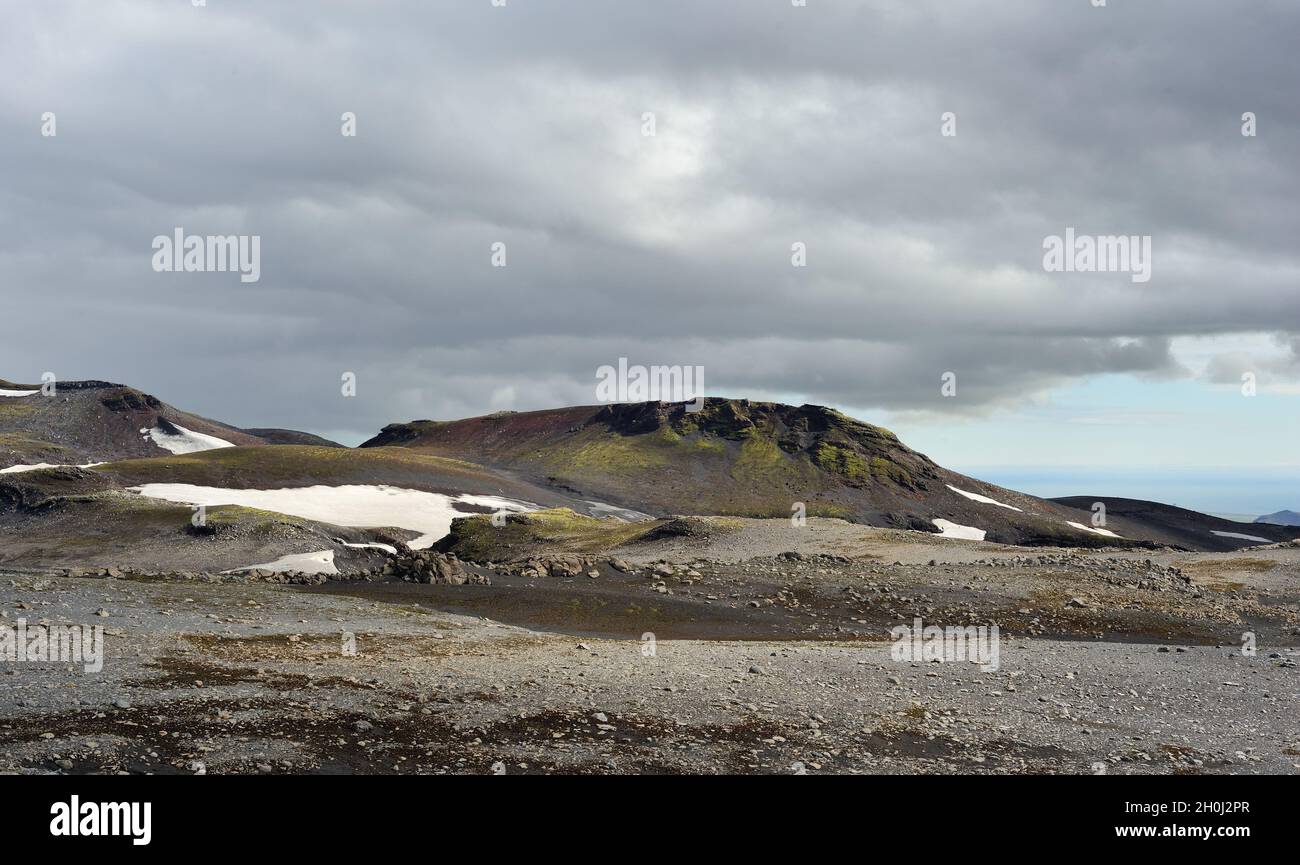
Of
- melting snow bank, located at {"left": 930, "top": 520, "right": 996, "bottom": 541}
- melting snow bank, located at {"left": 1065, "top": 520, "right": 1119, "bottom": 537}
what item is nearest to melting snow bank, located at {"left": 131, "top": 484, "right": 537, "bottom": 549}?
melting snow bank, located at {"left": 930, "top": 520, "right": 996, "bottom": 541}

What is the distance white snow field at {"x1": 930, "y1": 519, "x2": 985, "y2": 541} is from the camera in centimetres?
17200

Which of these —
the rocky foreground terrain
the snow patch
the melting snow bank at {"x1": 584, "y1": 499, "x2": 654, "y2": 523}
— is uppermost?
the melting snow bank at {"x1": 584, "y1": 499, "x2": 654, "y2": 523}

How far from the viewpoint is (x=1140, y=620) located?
51.1m

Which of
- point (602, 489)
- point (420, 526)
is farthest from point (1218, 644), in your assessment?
point (602, 489)

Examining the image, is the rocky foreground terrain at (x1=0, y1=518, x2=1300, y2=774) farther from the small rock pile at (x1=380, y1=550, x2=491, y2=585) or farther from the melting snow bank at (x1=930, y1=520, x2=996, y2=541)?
the melting snow bank at (x1=930, y1=520, x2=996, y2=541)

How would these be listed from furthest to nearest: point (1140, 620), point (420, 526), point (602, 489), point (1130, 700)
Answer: point (602, 489) → point (420, 526) → point (1140, 620) → point (1130, 700)

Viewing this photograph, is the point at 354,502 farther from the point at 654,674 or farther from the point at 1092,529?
the point at 1092,529

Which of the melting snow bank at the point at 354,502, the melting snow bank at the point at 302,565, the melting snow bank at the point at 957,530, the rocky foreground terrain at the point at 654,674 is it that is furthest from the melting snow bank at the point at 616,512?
the rocky foreground terrain at the point at 654,674

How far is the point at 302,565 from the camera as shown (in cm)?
7275

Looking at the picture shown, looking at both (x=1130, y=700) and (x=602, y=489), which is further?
(x=602, y=489)
